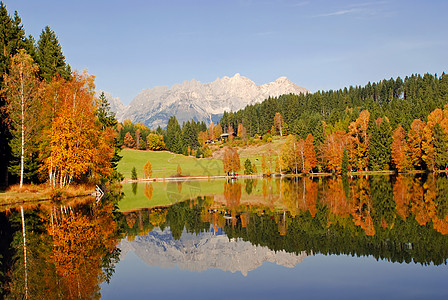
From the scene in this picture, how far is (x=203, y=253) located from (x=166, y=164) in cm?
11644

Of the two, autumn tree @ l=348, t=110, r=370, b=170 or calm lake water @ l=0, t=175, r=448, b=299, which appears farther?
autumn tree @ l=348, t=110, r=370, b=170

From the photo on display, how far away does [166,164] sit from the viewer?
131500 millimetres

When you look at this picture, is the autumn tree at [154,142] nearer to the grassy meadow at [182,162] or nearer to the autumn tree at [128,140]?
the autumn tree at [128,140]

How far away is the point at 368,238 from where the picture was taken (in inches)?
696

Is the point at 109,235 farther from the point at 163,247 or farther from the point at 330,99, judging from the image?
the point at 330,99

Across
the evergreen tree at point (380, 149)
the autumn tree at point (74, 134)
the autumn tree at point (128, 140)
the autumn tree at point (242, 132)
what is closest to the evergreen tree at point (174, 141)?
the autumn tree at point (128, 140)

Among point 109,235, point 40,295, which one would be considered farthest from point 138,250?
point 40,295

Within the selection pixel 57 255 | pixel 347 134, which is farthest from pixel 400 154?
pixel 57 255

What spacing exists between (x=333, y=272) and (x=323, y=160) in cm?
9384

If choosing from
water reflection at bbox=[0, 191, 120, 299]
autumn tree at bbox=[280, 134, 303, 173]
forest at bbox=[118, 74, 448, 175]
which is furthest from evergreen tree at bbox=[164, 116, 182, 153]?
water reflection at bbox=[0, 191, 120, 299]

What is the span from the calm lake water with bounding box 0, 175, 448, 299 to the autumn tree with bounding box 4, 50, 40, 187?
47.2 ft

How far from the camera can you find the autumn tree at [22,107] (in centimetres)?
3862

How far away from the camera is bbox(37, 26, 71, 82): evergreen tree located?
5100 cm

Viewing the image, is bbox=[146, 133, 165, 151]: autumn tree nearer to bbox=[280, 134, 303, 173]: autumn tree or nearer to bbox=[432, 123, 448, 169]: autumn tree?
bbox=[280, 134, 303, 173]: autumn tree
